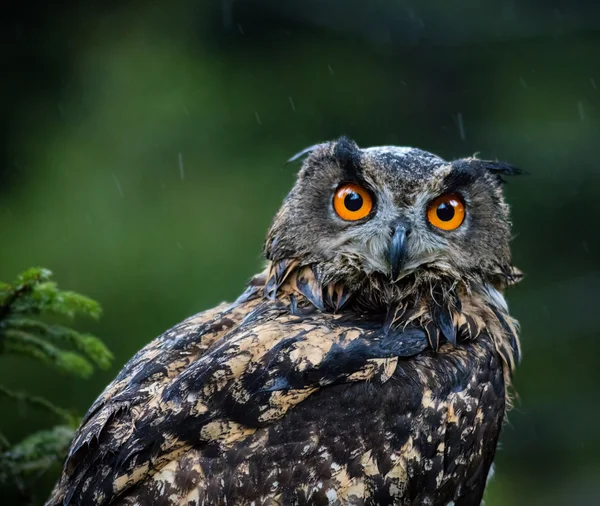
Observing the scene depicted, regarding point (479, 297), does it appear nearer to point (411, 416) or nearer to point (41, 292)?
point (411, 416)

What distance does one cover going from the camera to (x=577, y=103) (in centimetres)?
848

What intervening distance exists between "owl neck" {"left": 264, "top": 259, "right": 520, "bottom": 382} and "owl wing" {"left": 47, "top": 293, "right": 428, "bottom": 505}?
0.52ft

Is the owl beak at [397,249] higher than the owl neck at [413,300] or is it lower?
higher

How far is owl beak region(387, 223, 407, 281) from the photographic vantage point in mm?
2934

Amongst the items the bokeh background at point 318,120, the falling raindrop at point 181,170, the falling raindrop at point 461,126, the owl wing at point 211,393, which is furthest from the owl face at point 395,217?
the falling raindrop at point 461,126

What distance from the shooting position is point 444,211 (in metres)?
3.09

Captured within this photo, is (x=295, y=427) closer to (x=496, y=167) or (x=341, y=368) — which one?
(x=341, y=368)

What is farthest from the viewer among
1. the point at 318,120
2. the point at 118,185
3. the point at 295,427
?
the point at 318,120

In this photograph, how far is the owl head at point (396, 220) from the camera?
3004mm

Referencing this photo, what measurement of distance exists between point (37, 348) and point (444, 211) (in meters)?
1.53

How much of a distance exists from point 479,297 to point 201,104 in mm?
5511

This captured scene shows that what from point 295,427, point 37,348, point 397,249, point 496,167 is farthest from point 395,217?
point 37,348

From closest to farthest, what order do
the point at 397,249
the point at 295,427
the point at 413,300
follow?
the point at 295,427
the point at 397,249
the point at 413,300

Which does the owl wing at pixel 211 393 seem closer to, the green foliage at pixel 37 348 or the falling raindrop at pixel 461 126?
the green foliage at pixel 37 348
